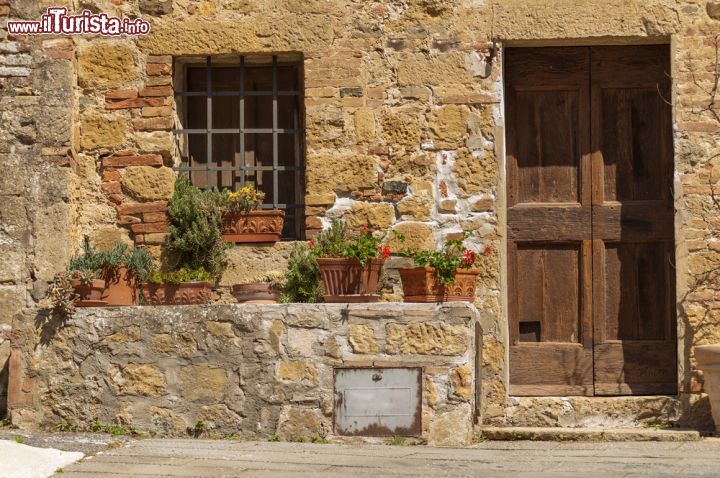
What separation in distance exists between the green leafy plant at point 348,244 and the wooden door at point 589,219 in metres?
1.06

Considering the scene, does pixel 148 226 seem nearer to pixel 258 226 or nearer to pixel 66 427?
pixel 258 226

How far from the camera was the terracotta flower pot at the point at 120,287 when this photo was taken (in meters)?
7.42

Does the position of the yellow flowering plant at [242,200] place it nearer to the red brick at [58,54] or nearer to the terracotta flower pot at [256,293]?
the terracotta flower pot at [256,293]

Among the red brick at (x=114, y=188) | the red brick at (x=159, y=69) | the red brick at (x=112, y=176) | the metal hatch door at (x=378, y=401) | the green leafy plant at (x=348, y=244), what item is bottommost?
the metal hatch door at (x=378, y=401)

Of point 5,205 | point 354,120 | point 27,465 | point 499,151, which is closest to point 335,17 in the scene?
point 354,120

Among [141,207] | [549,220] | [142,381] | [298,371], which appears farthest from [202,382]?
[549,220]

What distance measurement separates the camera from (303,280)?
774cm

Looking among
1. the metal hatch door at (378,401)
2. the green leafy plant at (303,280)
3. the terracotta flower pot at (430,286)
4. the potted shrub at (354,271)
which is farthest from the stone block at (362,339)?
the green leafy plant at (303,280)

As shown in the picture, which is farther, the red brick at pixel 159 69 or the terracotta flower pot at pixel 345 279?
the red brick at pixel 159 69

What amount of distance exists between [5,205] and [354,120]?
2.30m

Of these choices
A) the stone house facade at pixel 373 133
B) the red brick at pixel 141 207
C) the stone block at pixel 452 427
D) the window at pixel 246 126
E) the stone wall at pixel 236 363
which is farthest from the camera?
the window at pixel 246 126

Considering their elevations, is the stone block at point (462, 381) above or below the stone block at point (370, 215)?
below

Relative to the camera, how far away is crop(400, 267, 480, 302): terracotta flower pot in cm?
728

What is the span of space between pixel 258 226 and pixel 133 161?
3.07 ft
